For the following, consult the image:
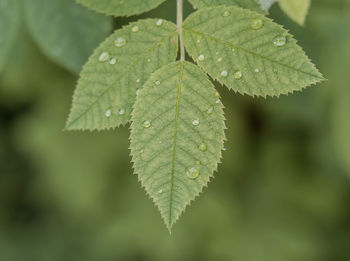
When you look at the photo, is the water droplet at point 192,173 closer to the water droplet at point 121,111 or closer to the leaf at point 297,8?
the water droplet at point 121,111

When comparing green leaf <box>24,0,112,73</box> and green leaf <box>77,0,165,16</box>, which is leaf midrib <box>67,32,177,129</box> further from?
green leaf <box>24,0,112,73</box>

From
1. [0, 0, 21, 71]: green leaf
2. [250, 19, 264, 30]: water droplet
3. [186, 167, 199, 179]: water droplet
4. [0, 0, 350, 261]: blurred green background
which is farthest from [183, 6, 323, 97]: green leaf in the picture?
[0, 0, 350, 261]: blurred green background

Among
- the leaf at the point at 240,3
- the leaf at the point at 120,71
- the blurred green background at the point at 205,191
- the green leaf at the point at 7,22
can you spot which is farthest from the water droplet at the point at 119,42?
the blurred green background at the point at 205,191

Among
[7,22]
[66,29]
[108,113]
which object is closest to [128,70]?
[108,113]

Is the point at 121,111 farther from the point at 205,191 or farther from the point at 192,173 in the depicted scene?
the point at 205,191

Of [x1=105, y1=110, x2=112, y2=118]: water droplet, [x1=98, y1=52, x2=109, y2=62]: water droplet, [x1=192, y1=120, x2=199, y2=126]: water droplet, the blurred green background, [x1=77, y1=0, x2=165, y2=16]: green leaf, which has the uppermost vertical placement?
[x1=77, y1=0, x2=165, y2=16]: green leaf

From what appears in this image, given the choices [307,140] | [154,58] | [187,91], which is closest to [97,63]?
[154,58]
